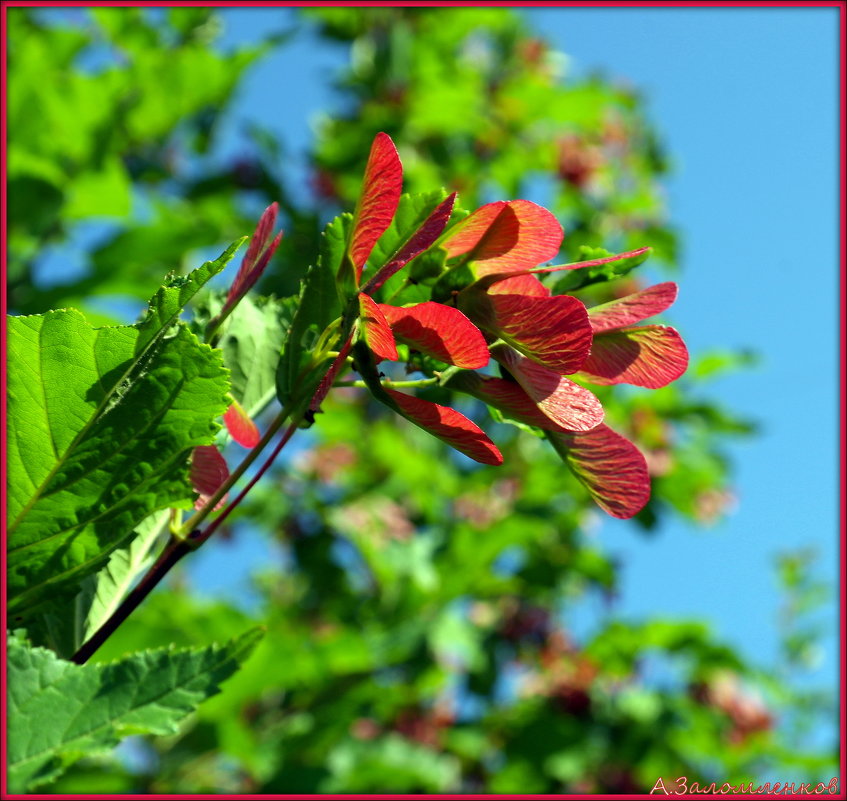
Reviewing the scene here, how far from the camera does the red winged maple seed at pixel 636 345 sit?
0.47m

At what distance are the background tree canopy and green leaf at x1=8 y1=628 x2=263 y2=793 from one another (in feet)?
4.65

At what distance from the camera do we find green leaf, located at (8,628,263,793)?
39 centimetres

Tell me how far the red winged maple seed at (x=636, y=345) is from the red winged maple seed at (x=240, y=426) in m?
0.20

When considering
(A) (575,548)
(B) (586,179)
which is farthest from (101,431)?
(B) (586,179)

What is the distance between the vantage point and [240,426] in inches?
20.9

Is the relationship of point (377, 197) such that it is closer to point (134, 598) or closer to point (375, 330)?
point (375, 330)

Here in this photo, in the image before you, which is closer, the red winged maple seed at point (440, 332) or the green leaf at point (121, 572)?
the red winged maple seed at point (440, 332)

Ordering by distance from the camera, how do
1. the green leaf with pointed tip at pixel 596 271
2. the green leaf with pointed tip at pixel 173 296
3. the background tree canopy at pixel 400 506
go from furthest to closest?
the background tree canopy at pixel 400 506
the green leaf with pointed tip at pixel 596 271
the green leaf with pointed tip at pixel 173 296

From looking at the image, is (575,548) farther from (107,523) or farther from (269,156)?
(107,523)

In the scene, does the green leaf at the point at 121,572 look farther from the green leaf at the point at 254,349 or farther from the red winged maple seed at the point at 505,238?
the red winged maple seed at the point at 505,238

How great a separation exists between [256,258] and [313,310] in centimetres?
4

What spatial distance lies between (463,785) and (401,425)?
1.19m

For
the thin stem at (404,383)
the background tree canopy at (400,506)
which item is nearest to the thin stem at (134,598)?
the thin stem at (404,383)

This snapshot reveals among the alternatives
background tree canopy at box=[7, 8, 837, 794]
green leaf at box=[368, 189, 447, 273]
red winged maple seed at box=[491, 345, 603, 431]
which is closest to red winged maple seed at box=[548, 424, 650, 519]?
red winged maple seed at box=[491, 345, 603, 431]
